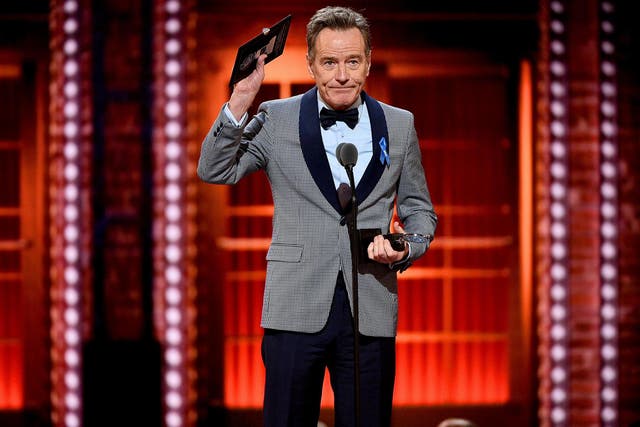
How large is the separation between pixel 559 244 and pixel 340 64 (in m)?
2.53

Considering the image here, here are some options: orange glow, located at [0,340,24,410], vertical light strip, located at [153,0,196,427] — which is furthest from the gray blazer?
orange glow, located at [0,340,24,410]

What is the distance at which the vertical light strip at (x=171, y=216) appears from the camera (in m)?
3.98

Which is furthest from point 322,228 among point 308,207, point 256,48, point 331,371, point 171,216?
point 171,216

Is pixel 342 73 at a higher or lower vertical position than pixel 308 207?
higher

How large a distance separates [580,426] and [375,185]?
273 centimetres

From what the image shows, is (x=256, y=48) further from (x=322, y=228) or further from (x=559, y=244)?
(x=559, y=244)

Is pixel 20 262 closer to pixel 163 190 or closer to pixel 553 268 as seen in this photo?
pixel 163 190

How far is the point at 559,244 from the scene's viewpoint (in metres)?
4.11

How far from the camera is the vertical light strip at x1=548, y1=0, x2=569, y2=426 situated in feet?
13.5

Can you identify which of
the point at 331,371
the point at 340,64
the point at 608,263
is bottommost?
the point at 331,371

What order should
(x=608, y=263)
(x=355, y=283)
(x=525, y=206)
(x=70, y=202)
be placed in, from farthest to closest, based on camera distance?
(x=525, y=206)
(x=608, y=263)
(x=70, y=202)
(x=355, y=283)

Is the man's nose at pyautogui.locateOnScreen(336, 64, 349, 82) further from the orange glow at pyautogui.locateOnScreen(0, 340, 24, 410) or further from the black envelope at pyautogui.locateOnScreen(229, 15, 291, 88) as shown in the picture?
the orange glow at pyautogui.locateOnScreen(0, 340, 24, 410)

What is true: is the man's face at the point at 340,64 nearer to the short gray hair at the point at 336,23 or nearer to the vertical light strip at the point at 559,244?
the short gray hair at the point at 336,23

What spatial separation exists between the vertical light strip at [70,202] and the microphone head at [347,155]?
2456 millimetres
